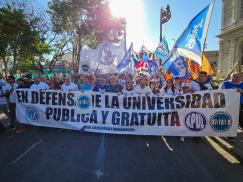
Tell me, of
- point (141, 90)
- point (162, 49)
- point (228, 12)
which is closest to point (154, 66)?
point (162, 49)

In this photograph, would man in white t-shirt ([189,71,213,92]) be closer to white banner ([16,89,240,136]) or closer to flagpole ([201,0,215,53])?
white banner ([16,89,240,136])

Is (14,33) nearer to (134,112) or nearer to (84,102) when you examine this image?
(84,102)

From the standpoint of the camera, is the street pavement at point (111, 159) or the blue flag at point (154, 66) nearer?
the street pavement at point (111, 159)

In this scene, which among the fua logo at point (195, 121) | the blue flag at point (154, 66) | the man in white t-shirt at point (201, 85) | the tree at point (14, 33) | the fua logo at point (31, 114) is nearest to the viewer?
the fua logo at point (195, 121)

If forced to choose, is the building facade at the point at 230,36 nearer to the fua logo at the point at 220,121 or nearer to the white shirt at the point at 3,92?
the fua logo at the point at 220,121

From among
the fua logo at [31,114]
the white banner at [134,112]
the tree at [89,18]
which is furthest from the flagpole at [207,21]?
the tree at [89,18]

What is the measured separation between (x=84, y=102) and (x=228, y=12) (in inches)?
2228

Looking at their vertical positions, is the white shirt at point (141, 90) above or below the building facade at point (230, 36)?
below

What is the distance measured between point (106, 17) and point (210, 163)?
23.2m

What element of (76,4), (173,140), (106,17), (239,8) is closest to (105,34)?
(106,17)

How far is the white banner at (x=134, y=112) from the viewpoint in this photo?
7418mm

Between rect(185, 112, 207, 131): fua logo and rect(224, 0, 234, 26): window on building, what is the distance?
178ft

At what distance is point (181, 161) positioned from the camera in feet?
19.8

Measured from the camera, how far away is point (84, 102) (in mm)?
8492
